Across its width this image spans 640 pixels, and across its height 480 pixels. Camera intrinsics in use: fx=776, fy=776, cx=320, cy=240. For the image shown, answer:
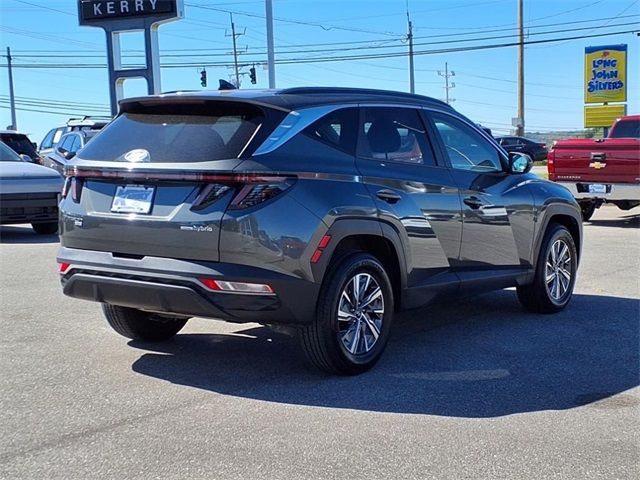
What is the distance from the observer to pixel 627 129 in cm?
1634

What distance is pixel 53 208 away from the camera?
13117 millimetres

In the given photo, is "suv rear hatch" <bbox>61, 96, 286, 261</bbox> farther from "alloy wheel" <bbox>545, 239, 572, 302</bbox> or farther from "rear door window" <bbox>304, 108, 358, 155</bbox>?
"alloy wheel" <bbox>545, 239, 572, 302</bbox>

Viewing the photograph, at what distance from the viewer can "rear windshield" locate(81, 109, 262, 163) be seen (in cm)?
477

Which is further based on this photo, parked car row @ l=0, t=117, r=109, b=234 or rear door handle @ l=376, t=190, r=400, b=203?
parked car row @ l=0, t=117, r=109, b=234

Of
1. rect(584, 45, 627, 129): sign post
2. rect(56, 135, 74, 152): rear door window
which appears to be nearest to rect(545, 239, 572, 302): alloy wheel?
→ rect(56, 135, 74, 152): rear door window

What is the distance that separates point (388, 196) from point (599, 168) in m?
10.0

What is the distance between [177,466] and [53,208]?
33.5 feet

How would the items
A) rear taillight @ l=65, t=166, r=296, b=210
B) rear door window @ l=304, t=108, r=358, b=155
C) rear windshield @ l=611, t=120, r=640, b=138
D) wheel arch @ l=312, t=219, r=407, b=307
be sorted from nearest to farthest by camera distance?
1. rear taillight @ l=65, t=166, r=296, b=210
2. wheel arch @ l=312, t=219, r=407, b=307
3. rear door window @ l=304, t=108, r=358, b=155
4. rear windshield @ l=611, t=120, r=640, b=138

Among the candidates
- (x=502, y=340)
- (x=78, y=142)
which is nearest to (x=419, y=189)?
(x=502, y=340)

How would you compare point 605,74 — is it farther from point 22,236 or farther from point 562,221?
point 562,221

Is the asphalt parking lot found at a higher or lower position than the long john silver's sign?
lower

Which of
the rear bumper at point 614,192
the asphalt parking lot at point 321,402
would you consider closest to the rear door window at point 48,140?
the rear bumper at point 614,192

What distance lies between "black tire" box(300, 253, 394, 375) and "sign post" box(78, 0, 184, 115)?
56.8 feet

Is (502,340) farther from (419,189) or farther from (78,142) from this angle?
(78,142)
